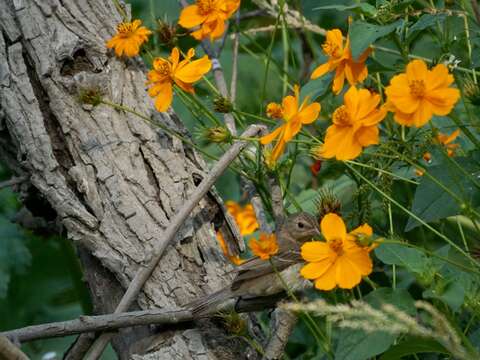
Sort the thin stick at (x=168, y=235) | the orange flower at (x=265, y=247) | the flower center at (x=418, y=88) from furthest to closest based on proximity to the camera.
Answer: the thin stick at (x=168, y=235) → the orange flower at (x=265, y=247) → the flower center at (x=418, y=88)

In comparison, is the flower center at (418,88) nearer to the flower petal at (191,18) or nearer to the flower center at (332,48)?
the flower center at (332,48)

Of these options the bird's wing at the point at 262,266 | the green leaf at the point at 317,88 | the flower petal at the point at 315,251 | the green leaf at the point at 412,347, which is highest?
the green leaf at the point at 317,88

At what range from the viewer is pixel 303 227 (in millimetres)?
1719

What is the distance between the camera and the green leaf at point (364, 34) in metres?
1.52

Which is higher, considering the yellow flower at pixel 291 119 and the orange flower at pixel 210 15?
the orange flower at pixel 210 15

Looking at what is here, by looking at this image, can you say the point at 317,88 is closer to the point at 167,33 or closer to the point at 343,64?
the point at 343,64

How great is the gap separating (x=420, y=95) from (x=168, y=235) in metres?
0.69

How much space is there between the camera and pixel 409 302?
1.48 metres

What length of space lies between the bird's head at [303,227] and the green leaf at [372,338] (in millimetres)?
216

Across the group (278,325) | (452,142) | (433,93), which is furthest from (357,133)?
(452,142)

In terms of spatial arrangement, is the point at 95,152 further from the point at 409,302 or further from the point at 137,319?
the point at 409,302

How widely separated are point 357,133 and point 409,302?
266 millimetres

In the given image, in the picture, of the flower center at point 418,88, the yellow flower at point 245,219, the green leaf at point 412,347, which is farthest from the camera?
the yellow flower at point 245,219

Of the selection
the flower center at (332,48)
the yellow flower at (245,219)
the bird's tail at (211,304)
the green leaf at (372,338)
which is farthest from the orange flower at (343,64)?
the yellow flower at (245,219)
